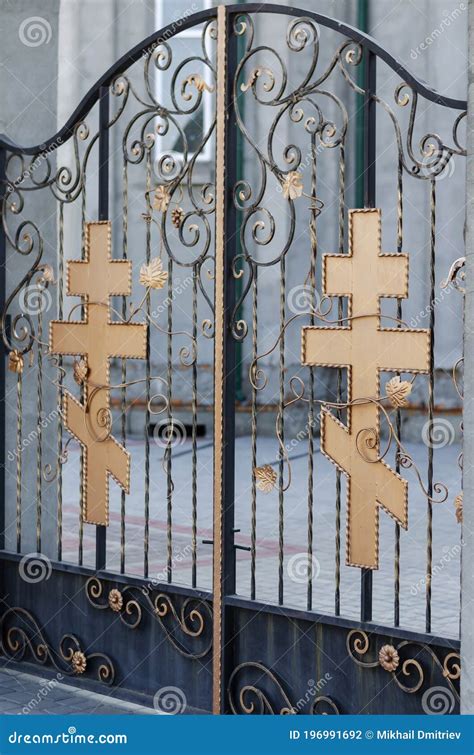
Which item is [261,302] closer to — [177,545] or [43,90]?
[177,545]

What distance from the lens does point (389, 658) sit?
4.80m

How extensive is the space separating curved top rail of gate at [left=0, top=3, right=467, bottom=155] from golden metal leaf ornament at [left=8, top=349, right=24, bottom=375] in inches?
39.8

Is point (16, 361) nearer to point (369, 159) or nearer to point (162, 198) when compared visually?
point (162, 198)

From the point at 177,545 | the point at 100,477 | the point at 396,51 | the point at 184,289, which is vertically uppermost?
the point at 396,51

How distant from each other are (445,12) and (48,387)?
→ 995 centimetres

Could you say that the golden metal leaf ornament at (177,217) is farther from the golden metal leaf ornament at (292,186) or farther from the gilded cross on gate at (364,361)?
the gilded cross on gate at (364,361)

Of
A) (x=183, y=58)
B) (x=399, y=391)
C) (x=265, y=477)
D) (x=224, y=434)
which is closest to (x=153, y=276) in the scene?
(x=224, y=434)

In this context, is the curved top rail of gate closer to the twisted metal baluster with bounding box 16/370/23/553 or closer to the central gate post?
the central gate post

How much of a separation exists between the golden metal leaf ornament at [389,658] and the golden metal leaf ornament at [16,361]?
263 centimetres

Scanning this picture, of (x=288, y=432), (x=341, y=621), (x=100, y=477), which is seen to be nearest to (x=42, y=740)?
(x=341, y=621)

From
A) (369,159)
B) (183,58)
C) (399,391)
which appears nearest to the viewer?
(399,391)

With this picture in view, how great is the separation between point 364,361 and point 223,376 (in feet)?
2.34

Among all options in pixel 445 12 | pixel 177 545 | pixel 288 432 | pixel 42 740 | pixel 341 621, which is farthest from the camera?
pixel 288 432

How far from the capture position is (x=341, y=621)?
498 cm
